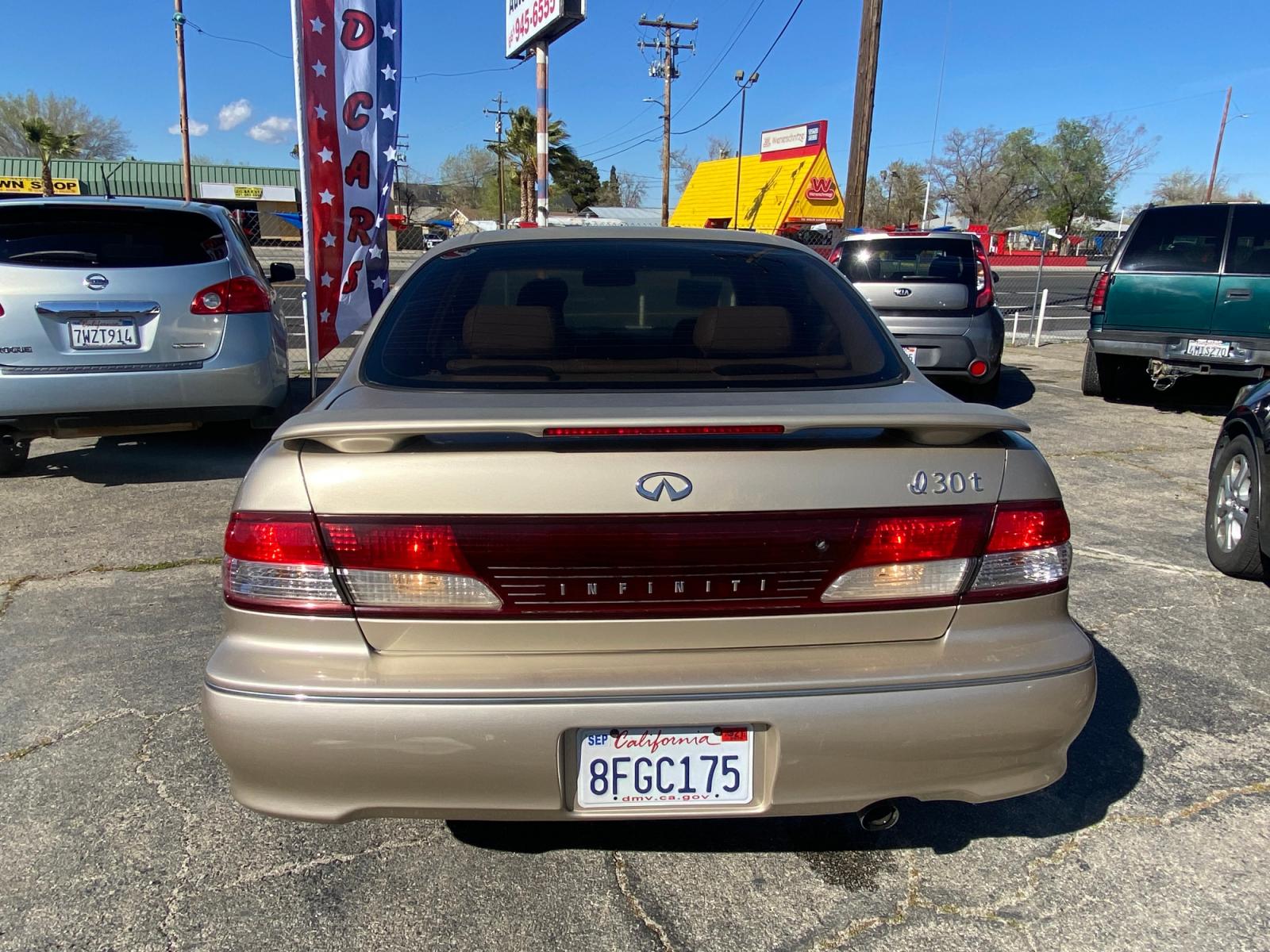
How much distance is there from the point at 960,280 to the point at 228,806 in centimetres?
762

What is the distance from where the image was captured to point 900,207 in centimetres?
8231

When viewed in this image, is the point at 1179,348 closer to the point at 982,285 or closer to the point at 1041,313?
the point at 982,285

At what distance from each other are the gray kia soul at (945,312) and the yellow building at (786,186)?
30648mm

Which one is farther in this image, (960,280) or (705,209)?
(705,209)

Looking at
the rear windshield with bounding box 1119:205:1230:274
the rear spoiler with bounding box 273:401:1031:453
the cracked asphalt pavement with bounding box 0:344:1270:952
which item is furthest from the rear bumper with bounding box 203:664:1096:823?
the rear windshield with bounding box 1119:205:1230:274

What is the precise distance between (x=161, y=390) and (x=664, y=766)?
A: 4380 millimetres

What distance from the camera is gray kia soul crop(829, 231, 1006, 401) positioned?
8133 millimetres

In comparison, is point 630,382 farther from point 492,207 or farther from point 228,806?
point 492,207

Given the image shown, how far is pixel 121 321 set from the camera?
16.4 feet

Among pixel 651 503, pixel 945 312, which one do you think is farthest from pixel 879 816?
pixel 945 312

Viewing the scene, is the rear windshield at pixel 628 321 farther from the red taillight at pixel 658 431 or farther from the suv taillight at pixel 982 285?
the suv taillight at pixel 982 285

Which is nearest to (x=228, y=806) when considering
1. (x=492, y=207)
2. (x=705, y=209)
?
(x=705, y=209)

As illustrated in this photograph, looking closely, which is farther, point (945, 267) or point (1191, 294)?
point (945, 267)

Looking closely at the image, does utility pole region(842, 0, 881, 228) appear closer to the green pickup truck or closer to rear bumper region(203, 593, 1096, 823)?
the green pickup truck
